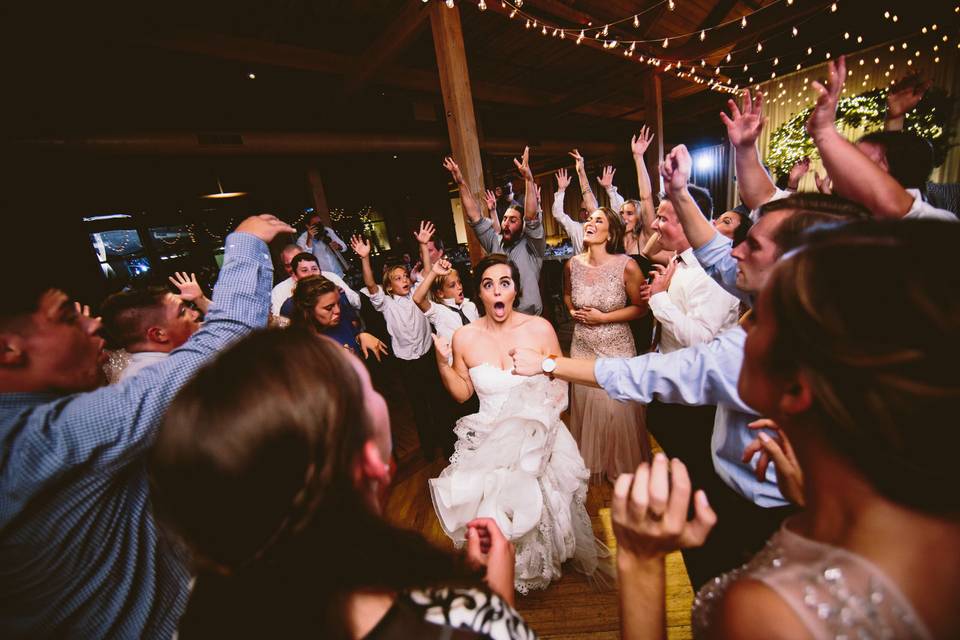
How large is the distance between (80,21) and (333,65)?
2.23 meters

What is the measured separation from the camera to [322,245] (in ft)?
17.3

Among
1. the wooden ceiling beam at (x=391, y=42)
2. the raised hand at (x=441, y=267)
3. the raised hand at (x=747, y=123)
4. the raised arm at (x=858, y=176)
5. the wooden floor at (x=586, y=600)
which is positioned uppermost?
the wooden ceiling beam at (x=391, y=42)

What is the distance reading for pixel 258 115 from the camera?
5.36 metres

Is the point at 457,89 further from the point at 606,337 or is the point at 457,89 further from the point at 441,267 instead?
the point at 606,337

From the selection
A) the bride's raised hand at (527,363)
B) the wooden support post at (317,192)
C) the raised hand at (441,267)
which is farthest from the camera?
the wooden support post at (317,192)

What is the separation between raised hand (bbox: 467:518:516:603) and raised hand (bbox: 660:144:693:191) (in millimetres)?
1792

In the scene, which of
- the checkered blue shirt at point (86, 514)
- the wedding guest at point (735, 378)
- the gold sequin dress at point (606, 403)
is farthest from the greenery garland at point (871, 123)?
the checkered blue shirt at point (86, 514)

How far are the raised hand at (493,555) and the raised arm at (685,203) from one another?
172cm

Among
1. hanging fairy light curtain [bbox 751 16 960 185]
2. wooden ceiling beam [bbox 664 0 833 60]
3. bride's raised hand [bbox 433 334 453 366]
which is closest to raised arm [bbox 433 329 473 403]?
bride's raised hand [bbox 433 334 453 366]

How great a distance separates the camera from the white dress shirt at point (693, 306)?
2.17 m

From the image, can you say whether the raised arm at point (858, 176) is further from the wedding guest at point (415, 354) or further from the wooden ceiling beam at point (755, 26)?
the wooden ceiling beam at point (755, 26)

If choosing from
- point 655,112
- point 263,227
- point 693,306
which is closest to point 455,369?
point 263,227

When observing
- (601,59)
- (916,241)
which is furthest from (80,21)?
(601,59)

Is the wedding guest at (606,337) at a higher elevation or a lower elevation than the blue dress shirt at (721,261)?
lower
